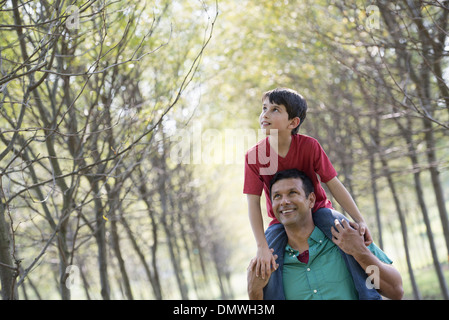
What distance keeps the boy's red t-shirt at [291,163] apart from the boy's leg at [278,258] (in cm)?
16

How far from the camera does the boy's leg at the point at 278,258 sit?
126 inches

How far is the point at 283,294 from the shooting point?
3221 millimetres

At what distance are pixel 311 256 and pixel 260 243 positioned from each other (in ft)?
1.13

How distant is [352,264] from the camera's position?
3166 millimetres

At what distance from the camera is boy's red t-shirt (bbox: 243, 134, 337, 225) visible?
142 inches

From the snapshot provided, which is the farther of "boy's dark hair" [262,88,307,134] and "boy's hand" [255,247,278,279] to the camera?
"boy's dark hair" [262,88,307,134]

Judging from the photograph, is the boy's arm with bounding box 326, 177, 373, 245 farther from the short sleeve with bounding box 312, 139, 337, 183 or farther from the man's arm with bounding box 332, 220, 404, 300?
the man's arm with bounding box 332, 220, 404, 300

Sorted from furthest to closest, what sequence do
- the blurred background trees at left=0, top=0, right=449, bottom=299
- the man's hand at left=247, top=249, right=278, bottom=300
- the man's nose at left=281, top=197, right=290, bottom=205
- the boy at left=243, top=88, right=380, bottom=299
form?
the blurred background trees at left=0, top=0, right=449, bottom=299 < the boy at left=243, top=88, right=380, bottom=299 < the man's nose at left=281, top=197, right=290, bottom=205 < the man's hand at left=247, top=249, right=278, bottom=300

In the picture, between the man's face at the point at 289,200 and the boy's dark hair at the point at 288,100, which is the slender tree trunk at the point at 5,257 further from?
the boy's dark hair at the point at 288,100

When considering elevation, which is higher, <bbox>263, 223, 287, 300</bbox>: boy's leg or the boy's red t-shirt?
the boy's red t-shirt

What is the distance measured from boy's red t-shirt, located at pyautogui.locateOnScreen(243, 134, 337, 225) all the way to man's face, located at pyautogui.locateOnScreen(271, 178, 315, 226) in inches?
8.7

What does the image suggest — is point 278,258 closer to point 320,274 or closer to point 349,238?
point 320,274

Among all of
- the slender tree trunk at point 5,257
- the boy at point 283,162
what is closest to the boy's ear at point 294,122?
the boy at point 283,162

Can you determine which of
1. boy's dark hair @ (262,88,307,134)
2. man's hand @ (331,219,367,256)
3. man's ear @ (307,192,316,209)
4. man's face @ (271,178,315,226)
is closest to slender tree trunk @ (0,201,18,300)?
man's face @ (271,178,315,226)
